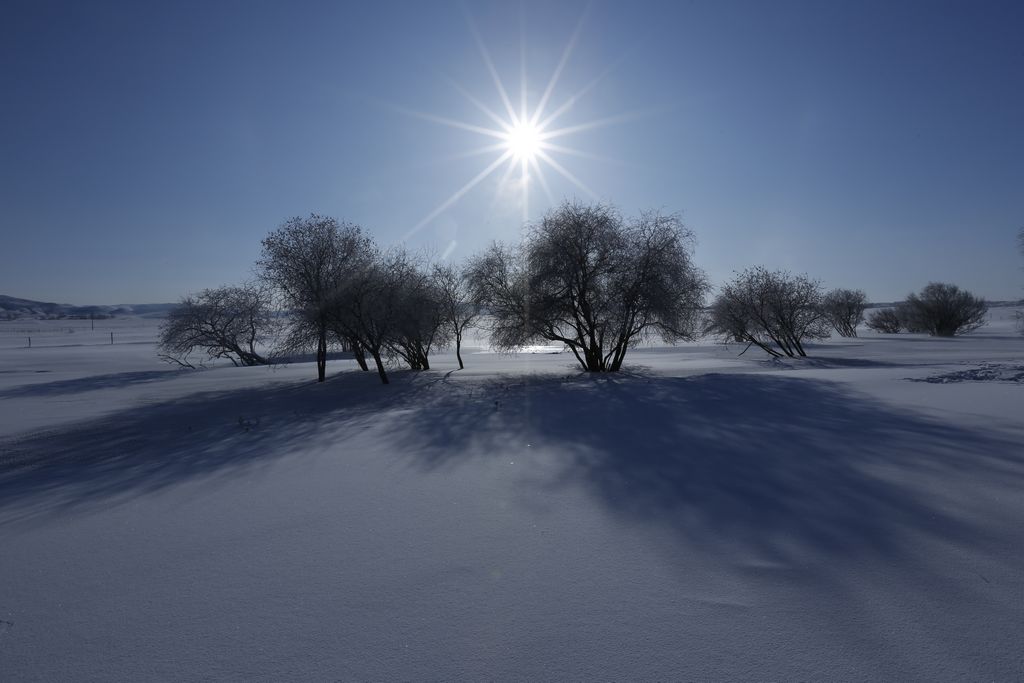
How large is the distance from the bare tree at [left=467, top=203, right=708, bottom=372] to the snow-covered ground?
12083 mm

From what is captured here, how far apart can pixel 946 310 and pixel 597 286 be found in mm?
45008

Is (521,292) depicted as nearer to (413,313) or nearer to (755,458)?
(413,313)

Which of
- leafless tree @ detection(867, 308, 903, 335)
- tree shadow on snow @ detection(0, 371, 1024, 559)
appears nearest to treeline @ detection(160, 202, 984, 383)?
tree shadow on snow @ detection(0, 371, 1024, 559)

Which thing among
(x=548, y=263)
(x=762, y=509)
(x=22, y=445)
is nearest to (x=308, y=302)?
(x=548, y=263)

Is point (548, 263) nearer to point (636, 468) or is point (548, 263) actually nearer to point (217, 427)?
point (217, 427)

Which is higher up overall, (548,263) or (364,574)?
(548,263)

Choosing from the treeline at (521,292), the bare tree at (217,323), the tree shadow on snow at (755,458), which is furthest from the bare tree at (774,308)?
the bare tree at (217,323)

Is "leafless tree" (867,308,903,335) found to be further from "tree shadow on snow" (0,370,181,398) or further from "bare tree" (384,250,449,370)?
"tree shadow on snow" (0,370,181,398)

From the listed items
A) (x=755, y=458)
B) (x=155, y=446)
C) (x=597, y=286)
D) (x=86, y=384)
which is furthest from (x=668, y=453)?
(x=86, y=384)

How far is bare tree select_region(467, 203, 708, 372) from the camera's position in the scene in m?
21.0

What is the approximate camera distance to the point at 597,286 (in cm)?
2145

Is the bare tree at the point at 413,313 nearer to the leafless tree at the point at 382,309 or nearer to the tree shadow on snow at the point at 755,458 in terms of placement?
the leafless tree at the point at 382,309

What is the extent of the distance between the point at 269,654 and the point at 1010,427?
387 inches

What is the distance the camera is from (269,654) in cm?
296
